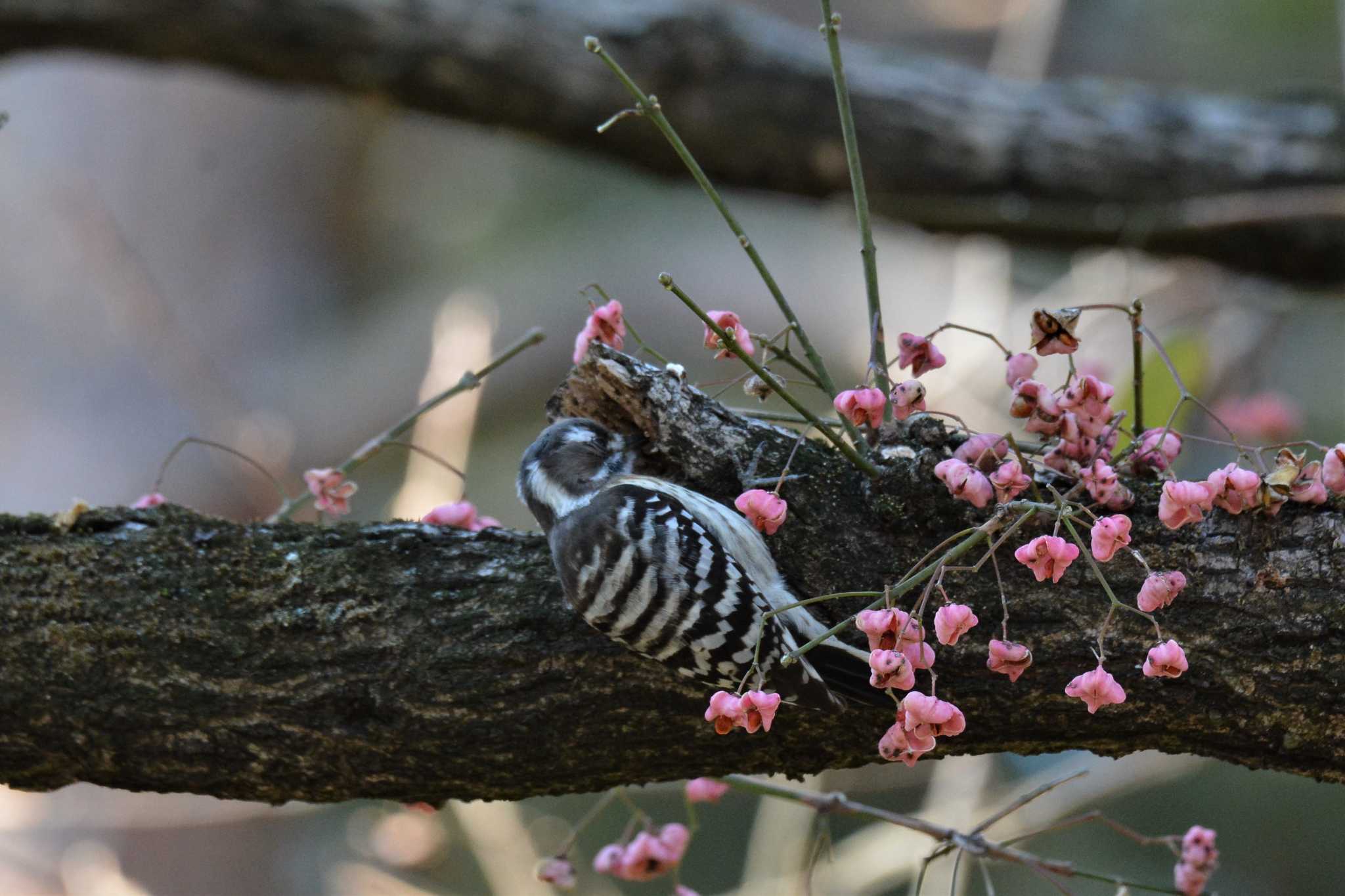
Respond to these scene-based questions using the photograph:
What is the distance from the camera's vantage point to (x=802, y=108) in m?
3.92

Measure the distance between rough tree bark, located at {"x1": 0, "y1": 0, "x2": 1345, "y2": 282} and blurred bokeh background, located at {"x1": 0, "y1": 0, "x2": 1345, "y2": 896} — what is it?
0.73m

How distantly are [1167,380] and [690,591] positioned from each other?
135 cm

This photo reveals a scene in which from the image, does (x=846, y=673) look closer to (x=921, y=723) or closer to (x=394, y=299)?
(x=921, y=723)

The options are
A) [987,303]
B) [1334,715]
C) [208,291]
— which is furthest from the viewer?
[208,291]

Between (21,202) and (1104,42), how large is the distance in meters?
7.10

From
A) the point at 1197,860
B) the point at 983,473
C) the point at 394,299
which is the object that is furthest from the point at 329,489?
the point at 394,299

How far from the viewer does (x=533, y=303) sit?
7785 millimetres

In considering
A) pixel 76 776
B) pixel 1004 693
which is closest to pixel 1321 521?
pixel 1004 693

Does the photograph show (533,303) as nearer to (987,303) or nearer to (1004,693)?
(987,303)

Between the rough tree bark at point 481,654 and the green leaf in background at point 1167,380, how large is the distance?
20.6 inches

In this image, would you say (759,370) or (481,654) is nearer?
(759,370)

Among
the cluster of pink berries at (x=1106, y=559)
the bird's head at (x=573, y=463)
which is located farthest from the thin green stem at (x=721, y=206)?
the bird's head at (x=573, y=463)

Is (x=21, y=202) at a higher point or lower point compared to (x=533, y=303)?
higher

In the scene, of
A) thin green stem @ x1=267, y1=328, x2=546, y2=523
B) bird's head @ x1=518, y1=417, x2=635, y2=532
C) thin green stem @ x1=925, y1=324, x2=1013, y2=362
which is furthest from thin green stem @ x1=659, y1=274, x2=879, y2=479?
bird's head @ x1=518, y1=417, x2=635, y2=532
